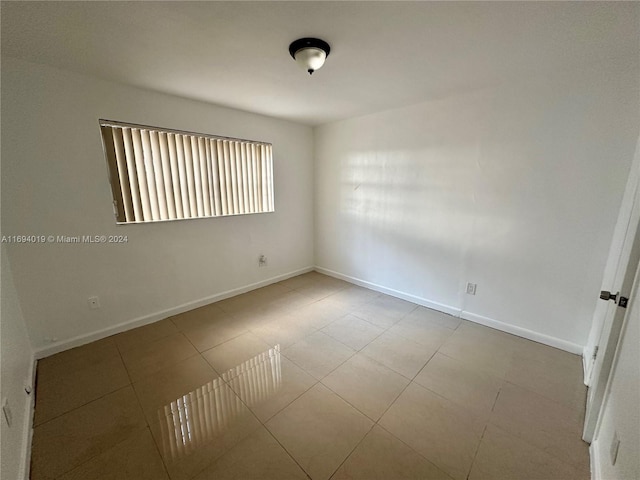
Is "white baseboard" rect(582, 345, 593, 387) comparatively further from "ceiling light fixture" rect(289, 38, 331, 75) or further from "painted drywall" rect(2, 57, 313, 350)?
"painted drywall" rect(2, 57, 313, 350)

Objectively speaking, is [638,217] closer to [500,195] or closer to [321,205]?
[500,195]

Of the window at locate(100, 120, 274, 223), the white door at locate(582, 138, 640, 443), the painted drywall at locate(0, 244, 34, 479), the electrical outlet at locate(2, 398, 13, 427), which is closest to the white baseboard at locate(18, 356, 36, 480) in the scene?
the painted drywall at locate(0, 244, 34, 479)

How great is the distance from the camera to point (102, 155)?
2164mm

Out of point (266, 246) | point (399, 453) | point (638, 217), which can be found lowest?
point (399, 453)

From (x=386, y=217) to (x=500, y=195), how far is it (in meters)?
1.25

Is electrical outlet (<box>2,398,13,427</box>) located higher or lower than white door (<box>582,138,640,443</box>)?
lower

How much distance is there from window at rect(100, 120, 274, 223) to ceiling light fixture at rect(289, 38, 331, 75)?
5.38ft

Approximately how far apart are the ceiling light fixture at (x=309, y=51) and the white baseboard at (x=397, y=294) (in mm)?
2717

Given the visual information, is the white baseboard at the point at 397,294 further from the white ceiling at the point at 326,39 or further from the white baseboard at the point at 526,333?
the white ceiling at the point at 326,39

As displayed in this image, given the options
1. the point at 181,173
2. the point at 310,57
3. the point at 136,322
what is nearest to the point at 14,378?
the point at 136,322

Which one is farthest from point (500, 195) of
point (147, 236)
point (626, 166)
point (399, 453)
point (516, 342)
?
point (147, 236)

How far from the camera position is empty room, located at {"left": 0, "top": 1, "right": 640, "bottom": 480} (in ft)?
4.31

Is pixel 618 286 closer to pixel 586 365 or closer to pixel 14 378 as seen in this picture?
pixel 586 365

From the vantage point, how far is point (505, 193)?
2.32 metres
